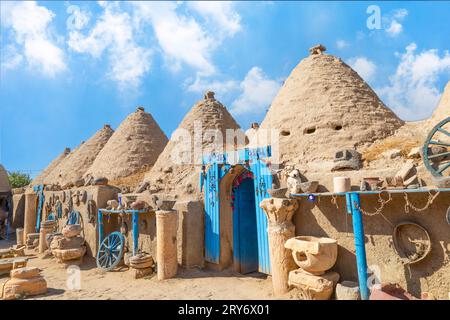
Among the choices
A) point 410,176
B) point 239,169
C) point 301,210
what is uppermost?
point 239,169

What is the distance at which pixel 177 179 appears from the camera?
11.1 metres

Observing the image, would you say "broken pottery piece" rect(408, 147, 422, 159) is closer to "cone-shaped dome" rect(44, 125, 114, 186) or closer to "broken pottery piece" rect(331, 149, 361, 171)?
"broken pottery piece" rect(331, 149, 361, 171)

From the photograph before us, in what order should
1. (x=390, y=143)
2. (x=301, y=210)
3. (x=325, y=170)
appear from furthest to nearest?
(x=390, y=143), (x=325, y=170), (x=301, y=210)

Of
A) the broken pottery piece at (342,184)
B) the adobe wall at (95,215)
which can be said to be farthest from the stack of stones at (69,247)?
the broken pottery piece at (342,184)

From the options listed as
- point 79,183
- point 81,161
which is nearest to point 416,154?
point 79,183

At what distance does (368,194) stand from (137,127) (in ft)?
49.2

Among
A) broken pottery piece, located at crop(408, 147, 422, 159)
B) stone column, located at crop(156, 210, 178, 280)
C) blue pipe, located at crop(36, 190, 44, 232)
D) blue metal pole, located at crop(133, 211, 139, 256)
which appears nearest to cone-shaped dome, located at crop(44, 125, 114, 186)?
blue pipe, located at crop(36, 190, 44, 232)

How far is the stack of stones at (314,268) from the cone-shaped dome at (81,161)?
17.7 metres

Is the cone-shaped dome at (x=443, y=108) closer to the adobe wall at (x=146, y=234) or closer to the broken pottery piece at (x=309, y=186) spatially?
the broken pottery piece at (x=309, y=186)
